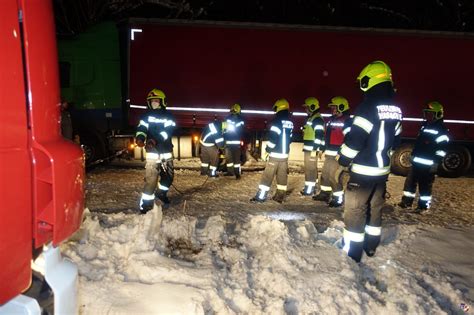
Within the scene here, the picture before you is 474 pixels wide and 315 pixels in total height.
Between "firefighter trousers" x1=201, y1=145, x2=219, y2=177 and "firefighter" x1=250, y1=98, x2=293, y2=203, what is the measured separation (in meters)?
2.47

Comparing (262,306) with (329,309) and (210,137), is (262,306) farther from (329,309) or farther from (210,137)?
(210,137)

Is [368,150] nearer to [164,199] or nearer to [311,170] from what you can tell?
[311,170]

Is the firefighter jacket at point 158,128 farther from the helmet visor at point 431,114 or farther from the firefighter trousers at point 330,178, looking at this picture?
the helmet visor at point 431,114

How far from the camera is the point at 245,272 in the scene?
13.3ft

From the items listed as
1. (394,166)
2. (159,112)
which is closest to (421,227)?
(159,112)

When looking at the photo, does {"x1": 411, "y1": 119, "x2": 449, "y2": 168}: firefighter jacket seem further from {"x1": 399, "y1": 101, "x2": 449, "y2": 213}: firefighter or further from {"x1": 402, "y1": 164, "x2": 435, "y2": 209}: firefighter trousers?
{"x1": 402, "y1": 164, "x2": 435, "y2": 209}: firefighter trousers

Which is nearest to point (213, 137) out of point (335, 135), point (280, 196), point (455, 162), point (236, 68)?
point (236, 68)

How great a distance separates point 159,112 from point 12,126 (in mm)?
5012

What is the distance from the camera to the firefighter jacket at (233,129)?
9.85 meters

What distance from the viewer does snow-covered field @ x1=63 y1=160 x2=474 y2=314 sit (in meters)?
3.46

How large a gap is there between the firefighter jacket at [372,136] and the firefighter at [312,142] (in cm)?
348

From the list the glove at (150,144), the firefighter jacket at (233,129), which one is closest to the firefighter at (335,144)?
the firefighter jacket at (233,129)

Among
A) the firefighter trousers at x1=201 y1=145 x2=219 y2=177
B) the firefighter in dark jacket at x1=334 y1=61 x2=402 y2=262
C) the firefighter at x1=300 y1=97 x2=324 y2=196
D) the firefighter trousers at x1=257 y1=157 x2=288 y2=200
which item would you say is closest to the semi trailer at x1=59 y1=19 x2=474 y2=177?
the firefighter trousers at x1=201 y1=145 x2=219 y2=177

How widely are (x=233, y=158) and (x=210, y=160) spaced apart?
58cm
